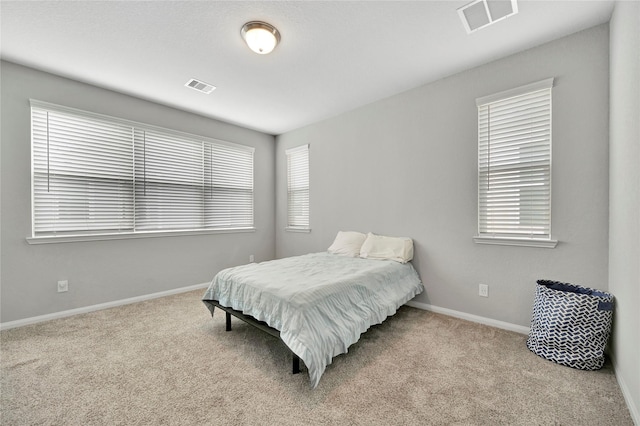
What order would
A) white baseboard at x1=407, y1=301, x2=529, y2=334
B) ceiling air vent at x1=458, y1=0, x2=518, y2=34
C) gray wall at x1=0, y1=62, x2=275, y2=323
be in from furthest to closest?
gray wall at x1=0, y1=62, x2=275, y2=323, white baseboard at x1=407, y1=301, x2=529, y2=334, ceiling air vent at x1=458, y1=0, x2=518, y2=34

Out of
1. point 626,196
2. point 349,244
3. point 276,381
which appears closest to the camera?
point 626,196

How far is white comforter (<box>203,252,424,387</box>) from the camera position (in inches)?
70.8

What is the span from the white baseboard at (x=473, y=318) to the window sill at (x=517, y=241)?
2.51 feet

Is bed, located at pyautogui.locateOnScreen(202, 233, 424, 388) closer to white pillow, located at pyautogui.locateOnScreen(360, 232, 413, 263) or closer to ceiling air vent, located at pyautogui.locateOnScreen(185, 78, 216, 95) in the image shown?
white pillow, located at pyautogui.locateOnScreen(360, 232, 413, 263)

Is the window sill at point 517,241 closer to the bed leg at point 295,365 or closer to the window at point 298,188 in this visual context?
the bed leg at point 295,365

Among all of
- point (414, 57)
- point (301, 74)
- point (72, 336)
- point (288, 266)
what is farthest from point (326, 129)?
point (72, 336)

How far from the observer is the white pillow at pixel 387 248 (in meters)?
3.10

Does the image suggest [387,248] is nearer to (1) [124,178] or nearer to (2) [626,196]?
(2) [626,196]

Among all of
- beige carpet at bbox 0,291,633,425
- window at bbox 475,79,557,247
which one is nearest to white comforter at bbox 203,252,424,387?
beige carpet at bbox 0,291,633,425

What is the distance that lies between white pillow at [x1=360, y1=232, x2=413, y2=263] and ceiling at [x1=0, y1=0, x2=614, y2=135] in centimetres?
183

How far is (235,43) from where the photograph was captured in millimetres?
2354

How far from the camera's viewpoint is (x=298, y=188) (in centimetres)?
472

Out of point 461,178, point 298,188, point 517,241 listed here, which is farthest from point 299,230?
point 517,241

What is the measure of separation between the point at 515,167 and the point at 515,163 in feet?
0.12
